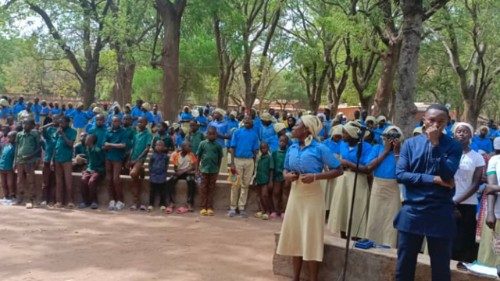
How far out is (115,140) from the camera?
10.1 m

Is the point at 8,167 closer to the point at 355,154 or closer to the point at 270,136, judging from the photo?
the point at 270,136

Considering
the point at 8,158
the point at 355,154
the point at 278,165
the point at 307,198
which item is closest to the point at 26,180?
the point at 8,158

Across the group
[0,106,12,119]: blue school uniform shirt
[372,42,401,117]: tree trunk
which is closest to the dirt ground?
[372,42,401,117]: tree trunk

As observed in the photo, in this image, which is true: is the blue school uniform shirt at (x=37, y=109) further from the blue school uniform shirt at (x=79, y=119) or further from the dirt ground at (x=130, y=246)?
the dirt ground at (x=130, y=246)

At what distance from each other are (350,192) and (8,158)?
23.4 ft

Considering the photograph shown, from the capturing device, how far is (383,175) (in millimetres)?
6707

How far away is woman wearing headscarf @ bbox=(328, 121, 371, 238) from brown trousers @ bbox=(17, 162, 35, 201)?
20.7ft

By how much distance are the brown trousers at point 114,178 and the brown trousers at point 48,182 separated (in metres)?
1.19

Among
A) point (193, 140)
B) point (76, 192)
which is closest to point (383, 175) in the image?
point (193, 140)

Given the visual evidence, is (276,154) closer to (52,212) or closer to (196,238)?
(196,238)

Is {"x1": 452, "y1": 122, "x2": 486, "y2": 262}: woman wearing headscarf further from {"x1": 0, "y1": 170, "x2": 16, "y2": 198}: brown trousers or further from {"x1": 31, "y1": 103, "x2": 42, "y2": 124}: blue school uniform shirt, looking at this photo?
{"x1": 31, "y1": 103, "x2": 42, "y2": 124}: blue school uniform shirt

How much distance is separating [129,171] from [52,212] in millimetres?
1835

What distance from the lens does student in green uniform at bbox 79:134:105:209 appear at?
10242 mm

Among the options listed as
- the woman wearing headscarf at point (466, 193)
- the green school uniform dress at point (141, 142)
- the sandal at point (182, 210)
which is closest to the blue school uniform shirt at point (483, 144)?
the sandal at point (182, 210)
